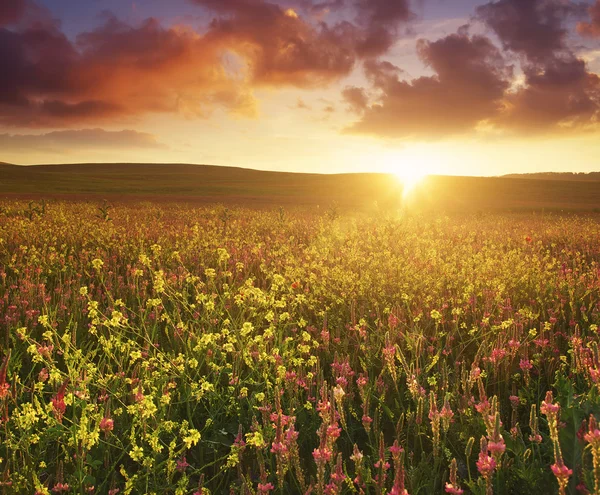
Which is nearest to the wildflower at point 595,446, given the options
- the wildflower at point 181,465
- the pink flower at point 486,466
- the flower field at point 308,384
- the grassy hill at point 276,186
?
the flower field at point 308,384

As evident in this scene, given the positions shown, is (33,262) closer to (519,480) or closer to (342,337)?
(342,337)

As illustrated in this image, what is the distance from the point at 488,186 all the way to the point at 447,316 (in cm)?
6905

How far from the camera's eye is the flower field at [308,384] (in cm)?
188

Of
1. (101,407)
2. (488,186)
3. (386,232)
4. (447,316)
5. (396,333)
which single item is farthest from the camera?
(488,186)

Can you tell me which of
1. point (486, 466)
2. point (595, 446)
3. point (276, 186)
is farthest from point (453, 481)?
point (276, 186)

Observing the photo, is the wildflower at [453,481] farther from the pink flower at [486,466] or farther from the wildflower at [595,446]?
the wildflower at [595,446]

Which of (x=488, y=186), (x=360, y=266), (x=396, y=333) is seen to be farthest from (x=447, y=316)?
(x=488, y=186)

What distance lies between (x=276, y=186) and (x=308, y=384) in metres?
65.8

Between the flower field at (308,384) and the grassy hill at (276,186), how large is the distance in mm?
32900

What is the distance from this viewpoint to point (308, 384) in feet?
9.61

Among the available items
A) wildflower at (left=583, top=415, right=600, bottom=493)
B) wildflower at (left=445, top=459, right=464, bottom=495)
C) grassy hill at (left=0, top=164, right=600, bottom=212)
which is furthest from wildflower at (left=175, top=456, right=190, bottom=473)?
grassy hill at (left=0, top=164, right=600, bottom=212)

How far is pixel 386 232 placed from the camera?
935 cm

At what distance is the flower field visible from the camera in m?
1.88

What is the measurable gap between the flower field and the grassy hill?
108 ft
